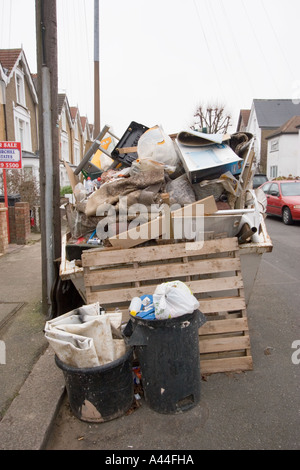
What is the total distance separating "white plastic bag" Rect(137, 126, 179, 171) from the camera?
4.01 m

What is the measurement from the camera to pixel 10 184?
506 inches

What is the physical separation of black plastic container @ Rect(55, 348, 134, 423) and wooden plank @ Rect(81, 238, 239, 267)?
0.82m

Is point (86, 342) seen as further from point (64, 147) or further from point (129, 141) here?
point (64, 147)

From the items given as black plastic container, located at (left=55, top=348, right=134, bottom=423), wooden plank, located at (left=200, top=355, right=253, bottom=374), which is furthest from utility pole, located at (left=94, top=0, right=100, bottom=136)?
black plastic container, located at (left=55, top=348, right=134, bottom=423)

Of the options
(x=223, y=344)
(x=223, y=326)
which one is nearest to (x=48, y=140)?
(x=223, y=326)

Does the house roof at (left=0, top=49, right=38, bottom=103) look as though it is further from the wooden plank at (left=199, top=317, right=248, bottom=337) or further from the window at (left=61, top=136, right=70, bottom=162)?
the wooden plank at (left=199, top=317, right=248, bottom=337)

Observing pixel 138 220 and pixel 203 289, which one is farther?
pixel 138 220

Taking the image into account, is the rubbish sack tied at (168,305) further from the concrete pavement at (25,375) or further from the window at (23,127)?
the window at (23,127)

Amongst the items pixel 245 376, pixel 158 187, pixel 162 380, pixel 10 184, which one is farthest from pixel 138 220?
pixel 10 184

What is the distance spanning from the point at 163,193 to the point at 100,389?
187cm

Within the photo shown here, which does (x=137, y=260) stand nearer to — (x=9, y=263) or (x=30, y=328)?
(x=30, y=328)

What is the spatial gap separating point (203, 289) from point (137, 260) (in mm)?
658

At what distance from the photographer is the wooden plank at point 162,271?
3119mm
